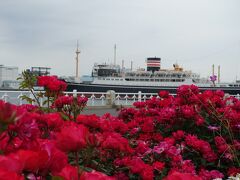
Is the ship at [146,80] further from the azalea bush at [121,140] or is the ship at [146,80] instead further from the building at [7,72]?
the azalea bush at [121,140]

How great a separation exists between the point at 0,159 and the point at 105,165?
166 centimetres

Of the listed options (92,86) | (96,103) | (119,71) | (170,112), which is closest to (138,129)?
(170,112)

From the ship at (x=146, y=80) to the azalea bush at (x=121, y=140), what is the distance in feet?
129

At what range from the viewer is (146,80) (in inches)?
2019

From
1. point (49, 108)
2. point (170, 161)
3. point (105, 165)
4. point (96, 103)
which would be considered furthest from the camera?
point (96, 103)

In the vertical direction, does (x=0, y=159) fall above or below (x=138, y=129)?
above

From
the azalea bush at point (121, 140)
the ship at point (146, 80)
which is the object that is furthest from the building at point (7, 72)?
the azalea bush at point (121, 140)

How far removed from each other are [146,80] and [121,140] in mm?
49315

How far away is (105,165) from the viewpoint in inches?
100

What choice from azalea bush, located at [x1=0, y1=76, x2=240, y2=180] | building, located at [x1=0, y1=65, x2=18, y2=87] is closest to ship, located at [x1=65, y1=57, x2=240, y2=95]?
building, located at [x1=0, y1=65, x2=18, y2=87]

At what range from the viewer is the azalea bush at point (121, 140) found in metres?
1.07

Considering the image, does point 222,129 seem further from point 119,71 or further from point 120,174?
point 119,71

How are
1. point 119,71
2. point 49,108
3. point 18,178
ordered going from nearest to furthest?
point 18,178 → point 49,108 → point 119,71

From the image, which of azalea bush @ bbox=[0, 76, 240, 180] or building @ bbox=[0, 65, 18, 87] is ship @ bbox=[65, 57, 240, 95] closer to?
building @ bbox=[0, 65, 18, 87]
